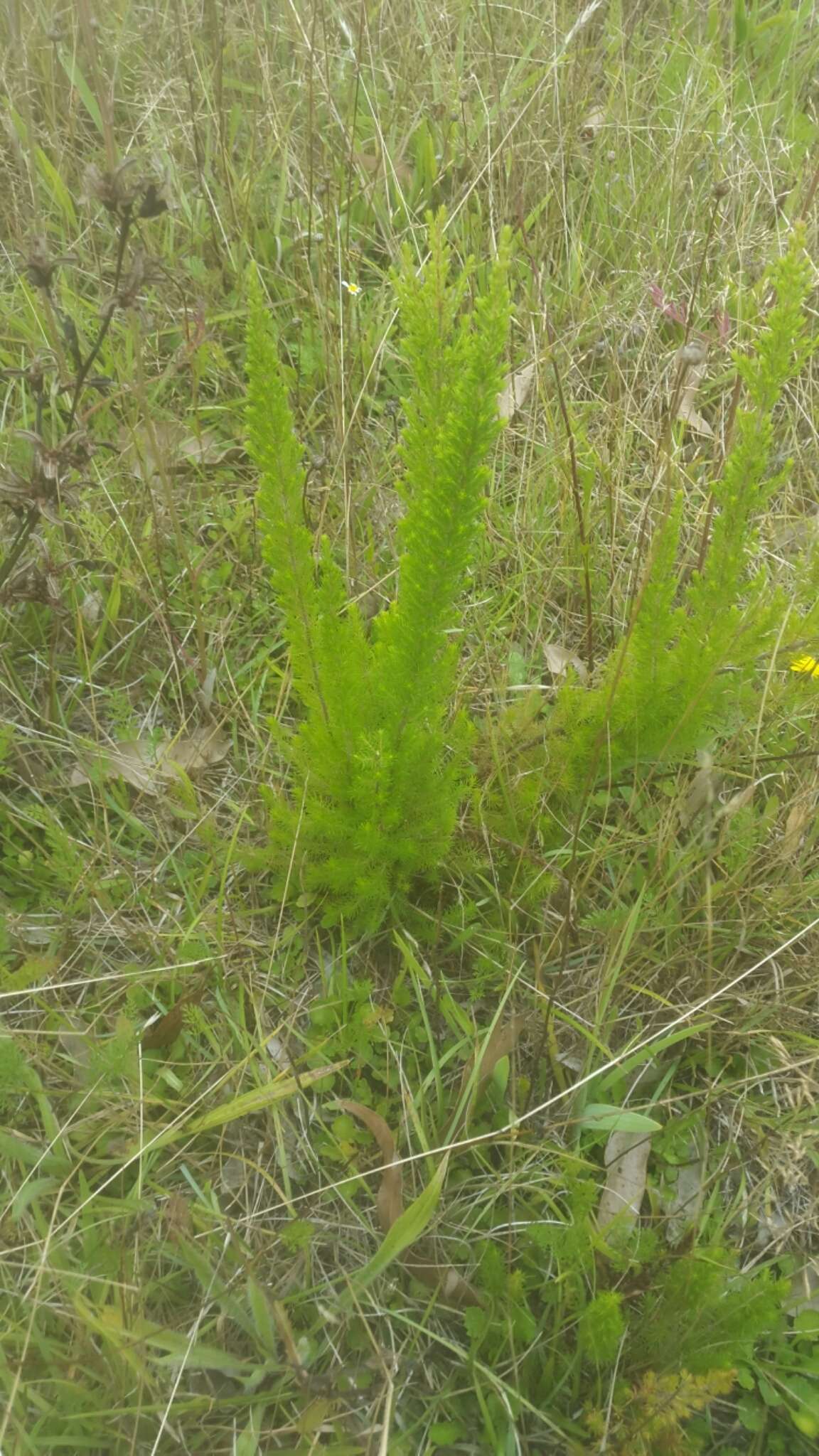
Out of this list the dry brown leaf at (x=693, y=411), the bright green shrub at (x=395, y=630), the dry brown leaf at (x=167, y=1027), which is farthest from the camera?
the dry brown leaf at (x=693, y=411)

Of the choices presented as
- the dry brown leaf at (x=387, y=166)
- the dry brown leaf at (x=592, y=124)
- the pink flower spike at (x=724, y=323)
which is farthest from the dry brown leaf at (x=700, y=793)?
the dry brown leaf at (x=592, y=124)

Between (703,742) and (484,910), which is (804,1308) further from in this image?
(703,742)

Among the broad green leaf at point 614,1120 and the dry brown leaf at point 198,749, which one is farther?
the dry brown leaf at point 198,749

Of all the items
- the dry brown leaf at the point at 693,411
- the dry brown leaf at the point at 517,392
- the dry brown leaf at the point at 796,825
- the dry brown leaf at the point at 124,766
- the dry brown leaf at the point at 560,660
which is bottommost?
the dry brown leaf at the point at 124,766

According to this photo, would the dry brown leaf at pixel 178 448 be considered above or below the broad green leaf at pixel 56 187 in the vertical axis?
below

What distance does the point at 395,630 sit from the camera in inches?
55.2

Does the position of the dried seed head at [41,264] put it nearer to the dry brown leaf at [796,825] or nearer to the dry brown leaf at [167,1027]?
the dry brown leaf at [167,1027]

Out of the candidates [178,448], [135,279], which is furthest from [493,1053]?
[178,448]

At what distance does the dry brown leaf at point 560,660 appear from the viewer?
2049 mm

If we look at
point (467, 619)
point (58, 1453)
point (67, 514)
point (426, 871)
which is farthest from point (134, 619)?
point (58, 1453)

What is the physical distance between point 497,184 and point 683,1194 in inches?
101

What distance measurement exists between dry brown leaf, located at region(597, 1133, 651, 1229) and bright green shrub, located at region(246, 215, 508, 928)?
0.52 metres

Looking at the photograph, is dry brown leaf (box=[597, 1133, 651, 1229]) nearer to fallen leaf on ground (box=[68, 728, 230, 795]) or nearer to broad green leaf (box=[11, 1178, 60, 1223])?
broad green leaf (box=[11, 1178, 60, 1223])

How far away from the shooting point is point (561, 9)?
10.2 ft
